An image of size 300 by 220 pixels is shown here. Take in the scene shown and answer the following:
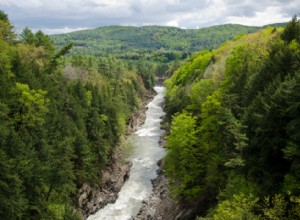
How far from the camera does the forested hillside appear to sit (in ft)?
92.8

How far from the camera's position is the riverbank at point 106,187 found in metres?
41.1

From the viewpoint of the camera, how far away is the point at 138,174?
52438mm

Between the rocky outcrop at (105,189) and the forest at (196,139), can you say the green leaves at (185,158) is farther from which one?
the rocky outcrop at (105,189)

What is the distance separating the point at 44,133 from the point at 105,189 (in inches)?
610

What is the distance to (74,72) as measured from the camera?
206 feet

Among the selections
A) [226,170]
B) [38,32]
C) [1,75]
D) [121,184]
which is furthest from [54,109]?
[38,32]

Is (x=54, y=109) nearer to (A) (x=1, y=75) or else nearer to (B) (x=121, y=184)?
(A) (x=1, y=75)

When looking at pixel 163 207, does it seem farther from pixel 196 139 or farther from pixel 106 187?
pixel 196 139

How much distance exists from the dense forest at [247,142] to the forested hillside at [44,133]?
1246 cm

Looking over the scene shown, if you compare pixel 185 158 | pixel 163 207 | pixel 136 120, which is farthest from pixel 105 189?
pixel 136 120

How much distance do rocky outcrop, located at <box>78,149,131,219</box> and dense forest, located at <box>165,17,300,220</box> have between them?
1080 cm

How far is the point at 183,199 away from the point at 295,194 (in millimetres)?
20226

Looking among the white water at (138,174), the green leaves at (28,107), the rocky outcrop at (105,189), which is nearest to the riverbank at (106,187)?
the rocky outcrop at (105,189)

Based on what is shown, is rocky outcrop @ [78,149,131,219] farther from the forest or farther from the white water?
the forest
